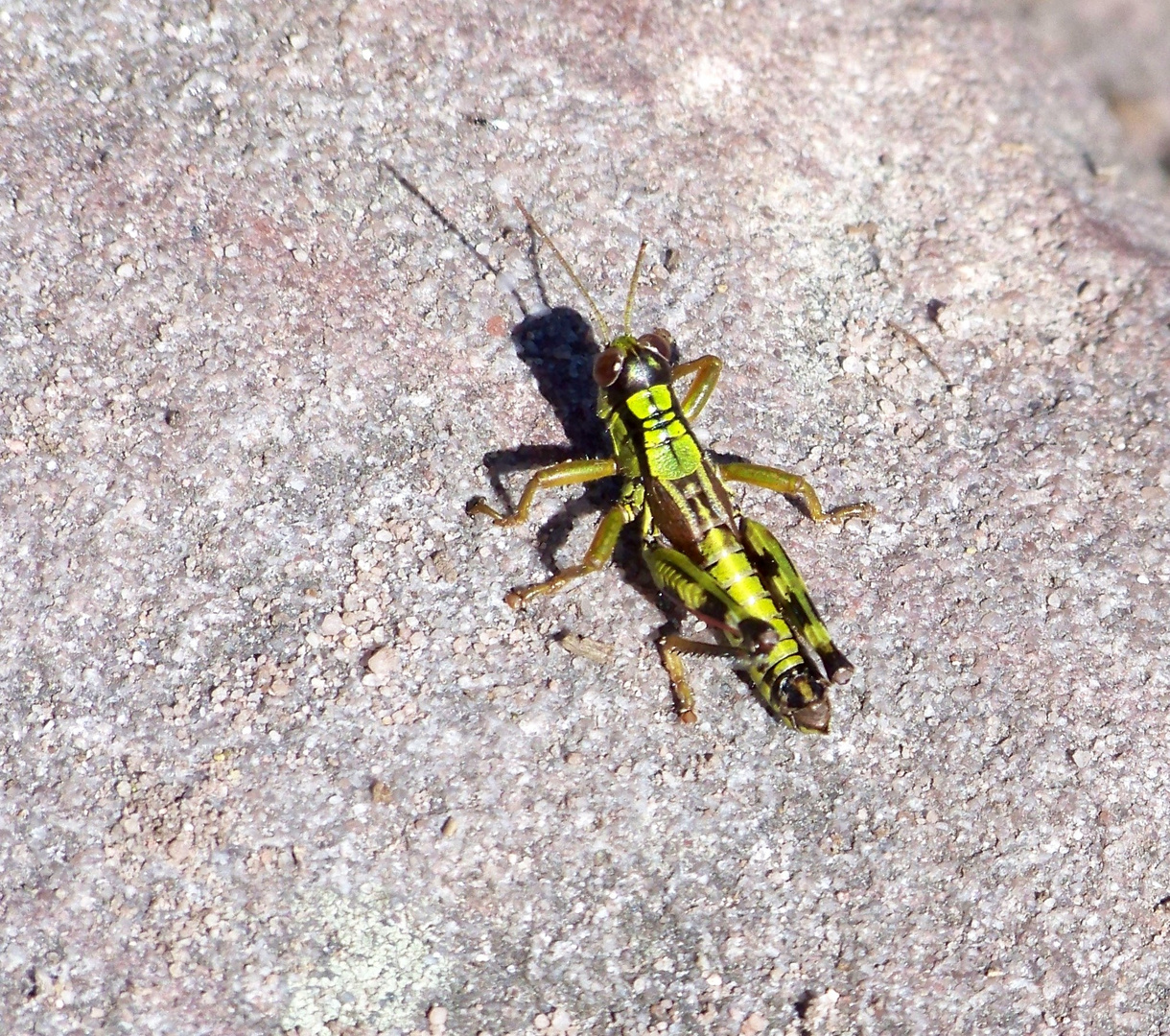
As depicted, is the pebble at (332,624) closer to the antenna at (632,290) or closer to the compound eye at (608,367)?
the compound eye at (608,367)

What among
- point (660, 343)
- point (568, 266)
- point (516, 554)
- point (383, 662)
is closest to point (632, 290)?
point (660, 343)

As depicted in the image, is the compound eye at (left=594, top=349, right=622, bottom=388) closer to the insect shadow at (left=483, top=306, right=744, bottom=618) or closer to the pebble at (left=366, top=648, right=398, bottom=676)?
the insect shadow at (left=483, top=306, right=744, bottom=618)

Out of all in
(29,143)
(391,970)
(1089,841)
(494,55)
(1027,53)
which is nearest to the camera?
(391,970)

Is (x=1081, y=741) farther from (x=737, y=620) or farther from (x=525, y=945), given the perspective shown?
(x=525, y=945)

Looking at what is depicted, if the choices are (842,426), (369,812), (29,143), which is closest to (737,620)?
(842,426)

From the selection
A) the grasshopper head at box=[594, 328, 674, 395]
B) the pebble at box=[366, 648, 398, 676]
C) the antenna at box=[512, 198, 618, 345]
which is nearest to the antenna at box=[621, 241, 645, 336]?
the antenna at box=[512, 198, 618, 345]

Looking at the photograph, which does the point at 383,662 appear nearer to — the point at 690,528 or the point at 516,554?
the point at 516,554

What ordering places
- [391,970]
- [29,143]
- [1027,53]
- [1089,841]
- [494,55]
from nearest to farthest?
[391,970] → [1089,841] → [29,143] → [494,55] → [1027,53]
